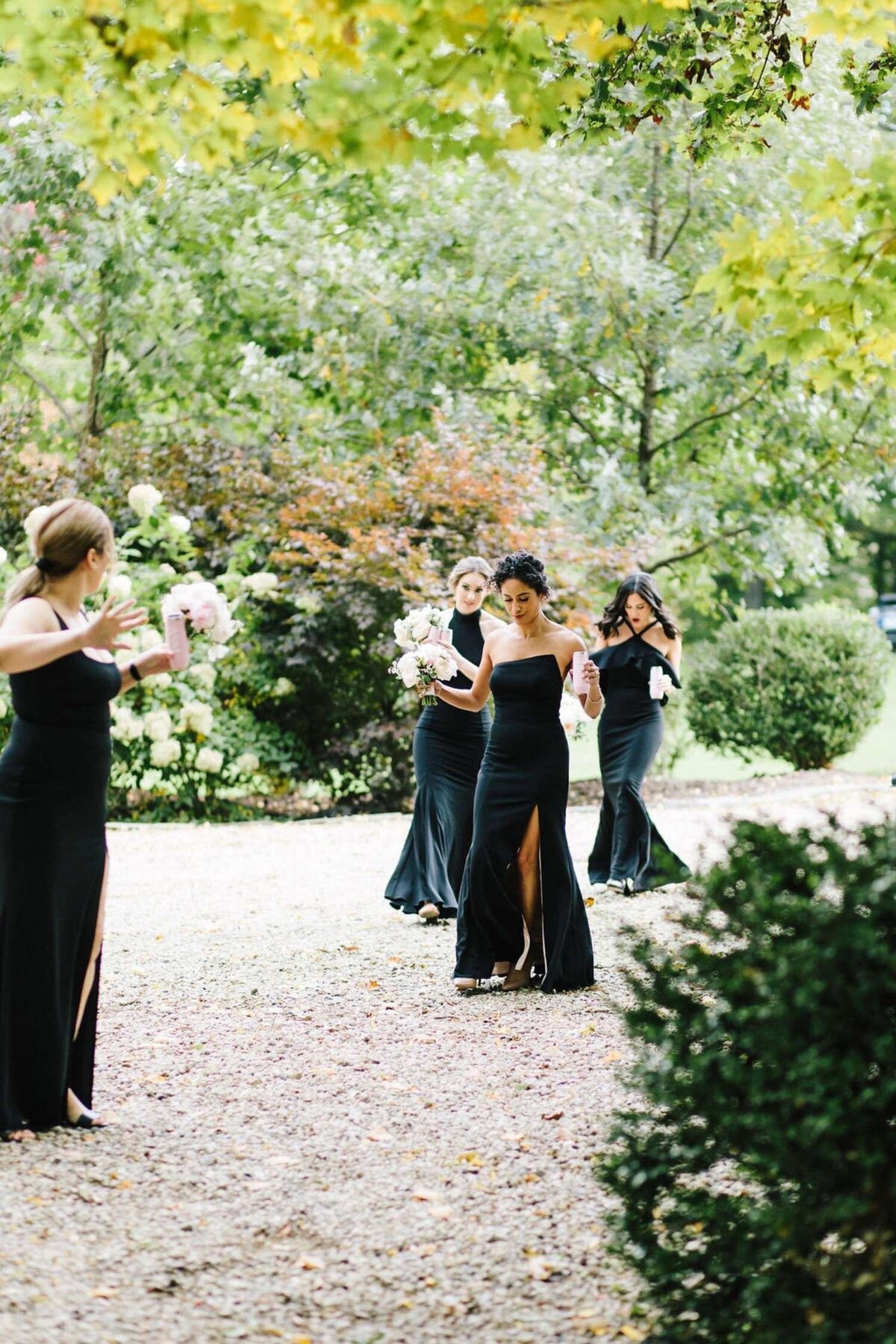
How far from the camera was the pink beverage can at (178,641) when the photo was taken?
5227mm

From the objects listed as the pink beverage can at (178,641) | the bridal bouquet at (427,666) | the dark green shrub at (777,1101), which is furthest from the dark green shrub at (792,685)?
the dark green shrub at (777,1101)

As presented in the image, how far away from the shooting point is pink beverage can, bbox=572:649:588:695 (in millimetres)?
7445

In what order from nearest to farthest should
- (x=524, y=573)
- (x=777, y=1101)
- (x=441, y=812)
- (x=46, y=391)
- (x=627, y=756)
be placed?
(x=777, y=1101) → (x=524, y=573) → (x=441, y=812) → (x=627, y=756) → (x=46, y=391)

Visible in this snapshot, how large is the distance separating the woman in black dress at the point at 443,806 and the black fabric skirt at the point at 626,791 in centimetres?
139

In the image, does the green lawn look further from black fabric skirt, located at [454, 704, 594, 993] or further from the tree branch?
black fabric skirt, located at [454, 704, 594, 993]

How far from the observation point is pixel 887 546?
46.3 meters

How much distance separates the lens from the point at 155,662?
521 cm

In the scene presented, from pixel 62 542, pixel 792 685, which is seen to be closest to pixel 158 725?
pixel 792 685

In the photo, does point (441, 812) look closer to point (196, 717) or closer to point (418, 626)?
point (418, 626)

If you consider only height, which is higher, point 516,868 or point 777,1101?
point 516,868

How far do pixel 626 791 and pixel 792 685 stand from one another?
9.27 metres

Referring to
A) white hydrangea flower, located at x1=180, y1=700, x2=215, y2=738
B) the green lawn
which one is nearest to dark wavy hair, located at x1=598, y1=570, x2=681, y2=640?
white hydrangea flower, located at x1=180, y1=700, x2=215, y2=738

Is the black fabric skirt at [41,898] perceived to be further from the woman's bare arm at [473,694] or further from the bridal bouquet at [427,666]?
the bridal bouquet at [427,666]

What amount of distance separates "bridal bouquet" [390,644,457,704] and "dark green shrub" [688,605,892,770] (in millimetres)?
11200
